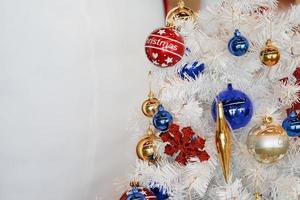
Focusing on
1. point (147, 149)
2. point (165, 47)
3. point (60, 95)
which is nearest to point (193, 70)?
point (165, 47)

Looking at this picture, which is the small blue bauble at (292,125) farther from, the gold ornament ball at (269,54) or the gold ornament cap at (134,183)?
the gold ornament cap at (134,183)

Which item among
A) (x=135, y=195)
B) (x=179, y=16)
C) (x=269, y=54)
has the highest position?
A: (x=179, y=16)

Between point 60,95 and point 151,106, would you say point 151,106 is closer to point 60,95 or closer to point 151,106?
point 151,106

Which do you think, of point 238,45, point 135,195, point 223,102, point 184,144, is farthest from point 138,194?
point 238,45

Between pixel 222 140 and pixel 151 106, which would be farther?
pixel 151 106

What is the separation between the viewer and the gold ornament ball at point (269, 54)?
39.0 inches

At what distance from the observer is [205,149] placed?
1.03m

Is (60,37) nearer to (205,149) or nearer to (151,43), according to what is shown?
(151,43)

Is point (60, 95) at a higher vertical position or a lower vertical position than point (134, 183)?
higher

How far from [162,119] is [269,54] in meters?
0.25

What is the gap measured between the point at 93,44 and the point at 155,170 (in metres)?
0.34

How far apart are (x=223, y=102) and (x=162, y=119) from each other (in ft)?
0.43

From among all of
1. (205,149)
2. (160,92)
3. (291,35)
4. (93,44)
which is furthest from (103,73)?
(291,35)

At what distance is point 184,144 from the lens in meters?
1.02
